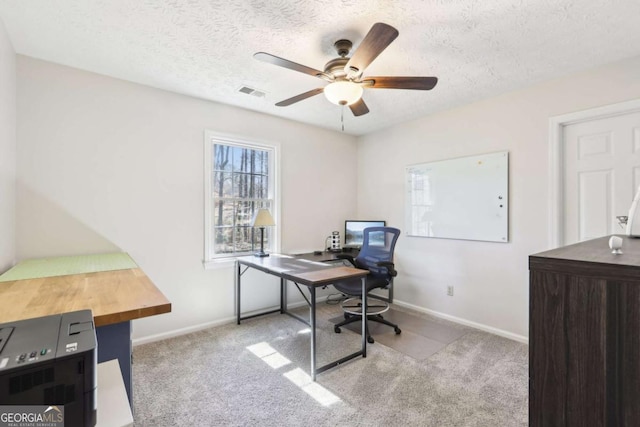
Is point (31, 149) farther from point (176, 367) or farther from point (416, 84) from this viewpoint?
point (416, 84)

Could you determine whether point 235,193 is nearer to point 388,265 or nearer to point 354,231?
point 354,231

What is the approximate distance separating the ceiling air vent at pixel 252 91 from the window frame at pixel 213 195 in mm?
584

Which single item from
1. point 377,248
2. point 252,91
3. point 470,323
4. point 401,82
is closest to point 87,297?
point 401,82

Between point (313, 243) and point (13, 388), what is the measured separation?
11.8 ft

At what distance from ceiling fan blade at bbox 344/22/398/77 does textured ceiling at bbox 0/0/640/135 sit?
257 millimetres

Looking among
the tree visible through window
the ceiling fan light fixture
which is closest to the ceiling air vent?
the tree visible through window

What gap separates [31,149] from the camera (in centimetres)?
238

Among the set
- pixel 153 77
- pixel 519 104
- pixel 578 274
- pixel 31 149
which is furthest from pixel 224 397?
pixel 519 104

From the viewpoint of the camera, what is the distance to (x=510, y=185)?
10.0 ft

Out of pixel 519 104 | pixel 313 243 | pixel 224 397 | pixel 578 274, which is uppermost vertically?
pixel 519 104

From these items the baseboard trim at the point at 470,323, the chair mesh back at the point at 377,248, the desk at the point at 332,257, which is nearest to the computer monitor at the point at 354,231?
the desk at the point at 332,257

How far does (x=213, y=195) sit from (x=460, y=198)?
9.30 ft

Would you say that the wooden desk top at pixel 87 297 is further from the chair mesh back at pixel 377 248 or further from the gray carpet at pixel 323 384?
the chair mesh back at pixel 377 248

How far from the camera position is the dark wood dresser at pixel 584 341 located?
75 cm
